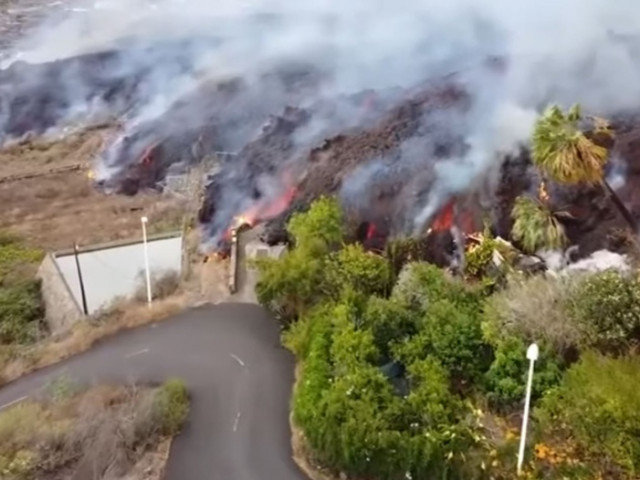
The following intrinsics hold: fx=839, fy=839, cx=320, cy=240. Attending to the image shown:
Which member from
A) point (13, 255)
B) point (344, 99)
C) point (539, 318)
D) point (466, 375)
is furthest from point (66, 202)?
point (539, 318)

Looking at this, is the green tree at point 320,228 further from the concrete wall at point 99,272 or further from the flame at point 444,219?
the concrete wall at point 99,272

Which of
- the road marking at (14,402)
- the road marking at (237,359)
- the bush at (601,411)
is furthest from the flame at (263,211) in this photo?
the bush at (601,411)

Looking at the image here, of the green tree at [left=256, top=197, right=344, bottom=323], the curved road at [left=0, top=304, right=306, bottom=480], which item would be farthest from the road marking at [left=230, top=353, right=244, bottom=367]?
the green tree at [left=256, top=197, right=344, bottom=323]

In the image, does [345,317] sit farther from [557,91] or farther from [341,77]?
[341,77]

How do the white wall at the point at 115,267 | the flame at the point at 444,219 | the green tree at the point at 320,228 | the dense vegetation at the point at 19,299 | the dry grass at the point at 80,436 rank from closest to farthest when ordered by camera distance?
the dry grass at the point at 80,436 < the green tree at the point at 320,228 < the flame at the point at 444,219 < the dense vegetation at the point at 19,299 < the white wall at the point at 115,267

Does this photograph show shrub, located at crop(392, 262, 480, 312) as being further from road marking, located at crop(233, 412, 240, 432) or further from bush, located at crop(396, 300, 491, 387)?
road marking, located at crop(233, 412, 240, 432)

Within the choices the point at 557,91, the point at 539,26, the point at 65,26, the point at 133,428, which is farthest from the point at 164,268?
the point at 65,26
